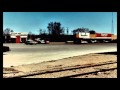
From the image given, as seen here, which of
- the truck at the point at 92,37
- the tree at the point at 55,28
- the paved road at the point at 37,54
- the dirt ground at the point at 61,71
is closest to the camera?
the dirt ground at the point at 61,71

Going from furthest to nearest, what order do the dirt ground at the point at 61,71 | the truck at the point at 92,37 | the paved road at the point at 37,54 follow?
1. the truck at the point at 92,37
2. the paved road at the point at 37,54
3. the dirt ground at the point at 61,71

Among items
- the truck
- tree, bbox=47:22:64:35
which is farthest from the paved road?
tree, bbox=47:22:64:35

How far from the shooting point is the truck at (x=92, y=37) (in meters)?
78.9

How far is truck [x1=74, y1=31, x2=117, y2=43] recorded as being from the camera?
78931 mm

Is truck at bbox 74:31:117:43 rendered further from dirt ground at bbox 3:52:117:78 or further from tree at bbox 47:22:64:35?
dirt ground at bbox 3:52:117:78

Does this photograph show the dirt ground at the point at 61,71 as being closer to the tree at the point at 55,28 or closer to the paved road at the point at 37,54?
the paved road at the point at 37,54

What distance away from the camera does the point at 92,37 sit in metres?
84.1

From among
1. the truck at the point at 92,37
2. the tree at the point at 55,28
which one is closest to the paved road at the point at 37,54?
the truck at the point at 92,37

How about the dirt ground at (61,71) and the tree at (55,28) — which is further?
the tree at (55,28)

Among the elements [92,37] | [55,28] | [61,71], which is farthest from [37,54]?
[55,28]
